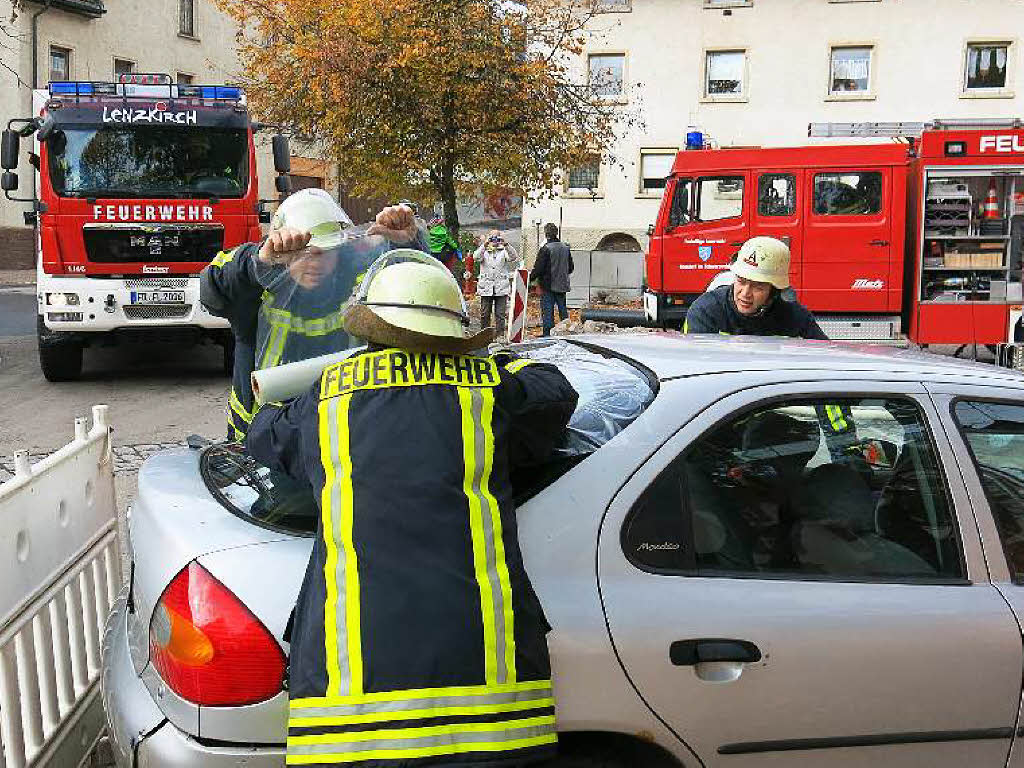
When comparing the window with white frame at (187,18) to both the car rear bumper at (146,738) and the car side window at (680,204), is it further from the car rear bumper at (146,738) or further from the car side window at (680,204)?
the car rear bumper at (146,738)

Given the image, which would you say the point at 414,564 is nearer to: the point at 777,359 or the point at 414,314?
the point at 414,314

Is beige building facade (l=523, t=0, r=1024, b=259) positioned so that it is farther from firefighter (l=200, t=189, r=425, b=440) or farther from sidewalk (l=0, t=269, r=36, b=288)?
firefighter (l=200, t=189, r=425, b=440)

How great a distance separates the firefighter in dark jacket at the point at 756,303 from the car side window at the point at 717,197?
926 centimetres

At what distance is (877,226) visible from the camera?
13664 mm

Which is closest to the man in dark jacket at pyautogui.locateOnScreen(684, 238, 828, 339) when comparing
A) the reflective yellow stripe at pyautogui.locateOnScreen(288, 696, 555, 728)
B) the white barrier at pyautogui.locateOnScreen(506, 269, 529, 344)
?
the reflective yellow stripe at pyautogui.locateOnScreen(288, 696, 555, 728)

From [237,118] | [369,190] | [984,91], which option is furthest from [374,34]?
[984,91]

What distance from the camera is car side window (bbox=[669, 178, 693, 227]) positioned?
1461cm

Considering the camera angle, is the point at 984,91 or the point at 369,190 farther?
the point at 984,91

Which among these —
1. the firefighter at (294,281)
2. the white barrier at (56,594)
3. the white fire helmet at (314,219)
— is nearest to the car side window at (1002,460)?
the firefighter at (294,281)

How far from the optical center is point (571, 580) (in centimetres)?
233

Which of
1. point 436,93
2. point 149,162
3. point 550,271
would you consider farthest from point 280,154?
point 436,93

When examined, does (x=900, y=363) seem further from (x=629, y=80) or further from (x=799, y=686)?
(x=629, y=80)

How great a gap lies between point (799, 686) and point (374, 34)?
16.9 meters

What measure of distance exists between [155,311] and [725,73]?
25.4 m
